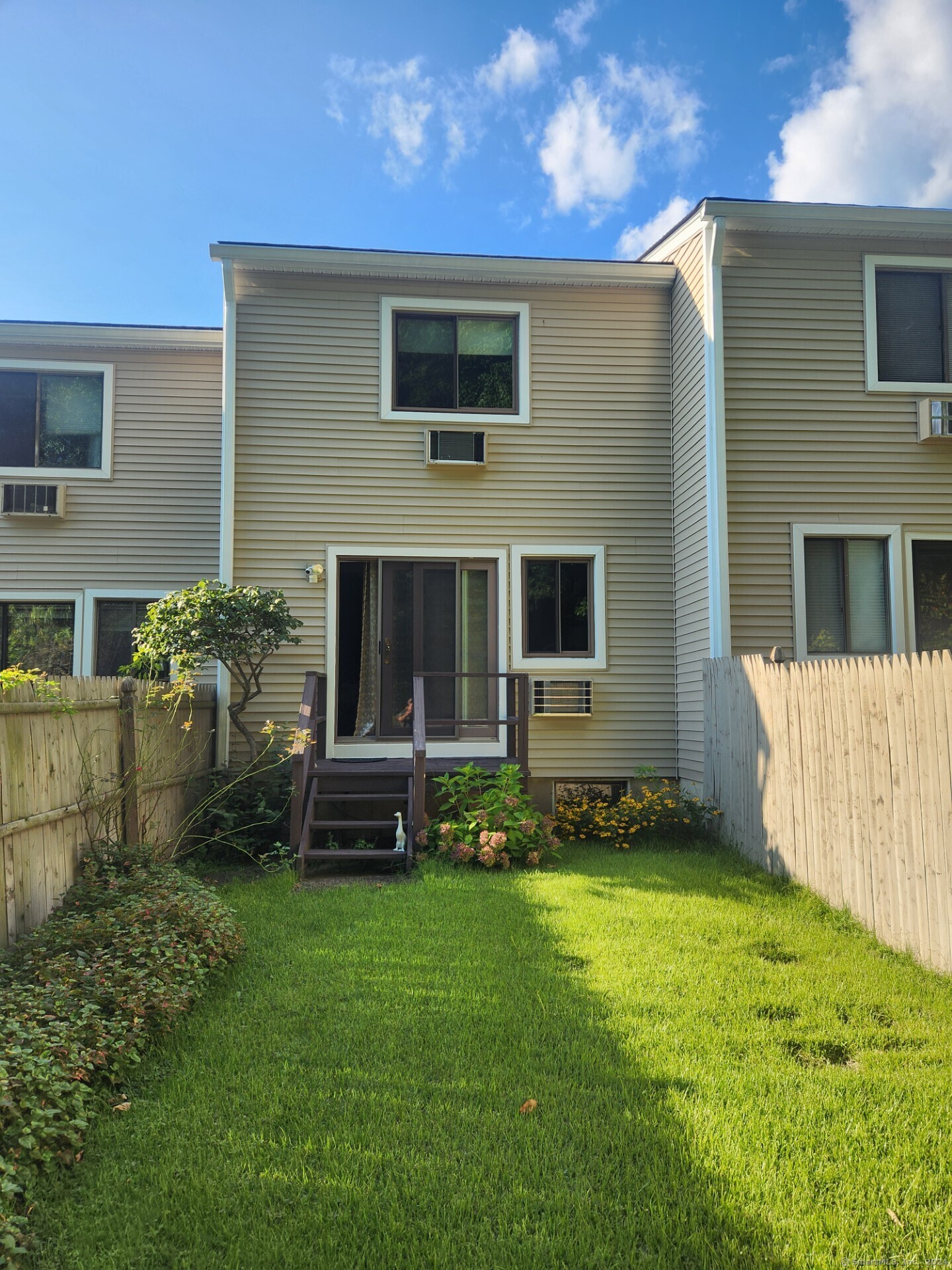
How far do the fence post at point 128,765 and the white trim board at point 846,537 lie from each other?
601 centimetres

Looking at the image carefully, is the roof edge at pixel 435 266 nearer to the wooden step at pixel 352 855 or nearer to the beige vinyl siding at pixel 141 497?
the beige vinyl siding at pixel 141 497

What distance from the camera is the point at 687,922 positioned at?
5.00 m

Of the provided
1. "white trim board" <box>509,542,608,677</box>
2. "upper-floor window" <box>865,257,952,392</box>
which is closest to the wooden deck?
"white trim board" <box>509,542,608,677</box>

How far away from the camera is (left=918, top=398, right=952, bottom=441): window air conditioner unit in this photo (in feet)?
27.4

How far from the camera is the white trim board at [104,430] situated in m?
9.76

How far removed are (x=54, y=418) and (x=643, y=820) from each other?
8134mm

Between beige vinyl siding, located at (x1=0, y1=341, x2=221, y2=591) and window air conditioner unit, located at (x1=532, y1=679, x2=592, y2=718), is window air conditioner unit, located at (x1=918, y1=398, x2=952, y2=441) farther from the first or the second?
beige vinyl siding, located at (x1=0, y1=341, x2=221, y2=591)

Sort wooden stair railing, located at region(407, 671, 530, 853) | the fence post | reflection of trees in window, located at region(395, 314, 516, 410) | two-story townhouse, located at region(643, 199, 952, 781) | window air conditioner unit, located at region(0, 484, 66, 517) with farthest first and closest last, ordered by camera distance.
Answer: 1. window air conditioner unit, located at region(0, 484, 66, 517)
2. reflection of trees in window, located at region(395, 314, 516, 410)
3. two-story townhouse, located at region(643, 199, 952, 781)
4. wooden stair railing, located at region(407, 671, 530, 853)
5. the fence post

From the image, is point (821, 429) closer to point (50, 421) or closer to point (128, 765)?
point (128, 765)

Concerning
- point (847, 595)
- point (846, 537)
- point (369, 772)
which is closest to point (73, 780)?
point (369, 772)

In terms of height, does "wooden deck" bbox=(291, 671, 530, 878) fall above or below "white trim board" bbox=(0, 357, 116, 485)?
below

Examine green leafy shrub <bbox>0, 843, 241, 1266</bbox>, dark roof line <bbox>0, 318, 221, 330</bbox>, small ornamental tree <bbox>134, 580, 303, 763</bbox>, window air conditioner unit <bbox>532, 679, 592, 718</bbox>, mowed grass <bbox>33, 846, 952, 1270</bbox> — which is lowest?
mowed grass <bbox>33, 846, 952, 1270</bbox>

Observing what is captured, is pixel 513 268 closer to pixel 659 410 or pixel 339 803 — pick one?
pixel 659 410

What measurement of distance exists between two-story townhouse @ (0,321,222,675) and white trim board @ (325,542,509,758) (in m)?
2.25
